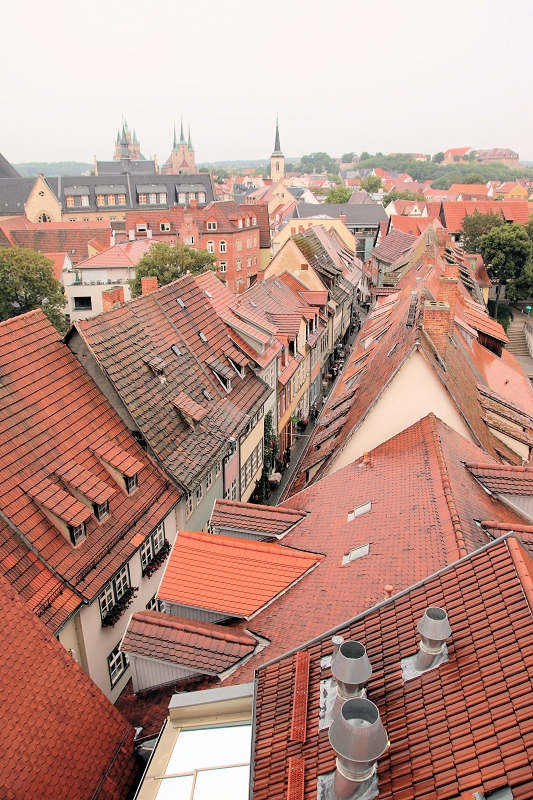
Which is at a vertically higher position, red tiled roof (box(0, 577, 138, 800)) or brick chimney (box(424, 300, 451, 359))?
brick chimney (box(424, 300, 451, 359))

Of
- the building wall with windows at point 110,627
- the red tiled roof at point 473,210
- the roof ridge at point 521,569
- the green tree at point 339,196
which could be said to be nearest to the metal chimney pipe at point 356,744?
the roof ridge at point 521,569

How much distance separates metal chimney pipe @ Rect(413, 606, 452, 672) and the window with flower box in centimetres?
983

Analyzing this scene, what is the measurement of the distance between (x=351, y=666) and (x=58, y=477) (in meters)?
9.80

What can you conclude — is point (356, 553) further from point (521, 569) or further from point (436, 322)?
point (436, 322)

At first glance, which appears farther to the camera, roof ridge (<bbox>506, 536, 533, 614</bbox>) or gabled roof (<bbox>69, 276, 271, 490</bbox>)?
gabled roof (<bbox>69, 276, 271, 490</bbox>)

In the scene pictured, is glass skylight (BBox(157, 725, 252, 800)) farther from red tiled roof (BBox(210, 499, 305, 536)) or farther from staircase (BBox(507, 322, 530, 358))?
staircase (BBox(507, 322, 530, 358))

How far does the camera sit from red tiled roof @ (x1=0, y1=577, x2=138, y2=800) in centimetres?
959

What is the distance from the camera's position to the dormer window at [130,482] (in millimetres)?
17062

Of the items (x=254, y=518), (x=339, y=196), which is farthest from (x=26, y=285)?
(x=339, y=196)

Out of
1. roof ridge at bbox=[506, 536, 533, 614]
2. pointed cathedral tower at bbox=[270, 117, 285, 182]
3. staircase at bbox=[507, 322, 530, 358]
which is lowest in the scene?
staircase at bbox=[507, 322, 530, 358]

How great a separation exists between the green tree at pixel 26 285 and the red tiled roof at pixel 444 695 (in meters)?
43.2

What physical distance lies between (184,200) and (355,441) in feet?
298

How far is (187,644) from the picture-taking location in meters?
12.0

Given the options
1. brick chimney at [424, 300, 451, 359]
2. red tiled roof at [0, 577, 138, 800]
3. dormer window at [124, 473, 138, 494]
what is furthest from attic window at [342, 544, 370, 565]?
brick chimney at [424, 300, 451, 359]
